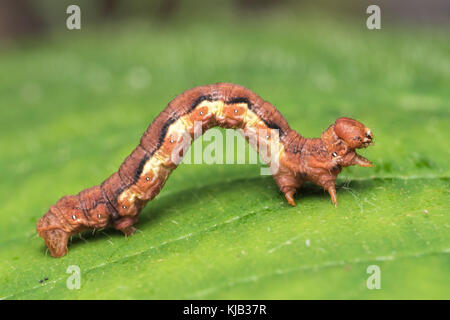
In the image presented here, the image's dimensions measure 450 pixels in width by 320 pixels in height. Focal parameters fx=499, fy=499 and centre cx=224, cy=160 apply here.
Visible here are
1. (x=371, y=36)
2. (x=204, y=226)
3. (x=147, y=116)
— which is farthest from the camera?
(x=371, y=36)

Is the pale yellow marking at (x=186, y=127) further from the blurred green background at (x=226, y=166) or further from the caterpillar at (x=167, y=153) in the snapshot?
the blurred green background at (x=226, y=166)

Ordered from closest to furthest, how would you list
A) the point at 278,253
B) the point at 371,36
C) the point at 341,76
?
the point at 278,253
the point at 341,76
the point at 371,36

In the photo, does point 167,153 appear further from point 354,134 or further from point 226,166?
point 354,134

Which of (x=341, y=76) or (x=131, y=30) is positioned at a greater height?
(x=131, y=30)

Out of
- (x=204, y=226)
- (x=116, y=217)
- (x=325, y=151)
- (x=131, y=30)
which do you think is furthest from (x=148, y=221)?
(x=131, y=30)

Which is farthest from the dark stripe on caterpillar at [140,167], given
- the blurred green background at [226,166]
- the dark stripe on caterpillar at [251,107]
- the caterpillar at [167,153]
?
the dark stripe on caterpillar at [251,107]

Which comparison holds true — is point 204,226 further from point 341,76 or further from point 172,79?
point 172,79

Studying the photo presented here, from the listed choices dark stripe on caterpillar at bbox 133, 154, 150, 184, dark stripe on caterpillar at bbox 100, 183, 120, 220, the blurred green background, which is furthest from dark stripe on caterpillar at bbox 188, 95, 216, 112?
dark stripe on caterpillar at bbox 100, 183, 120, 220
